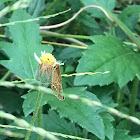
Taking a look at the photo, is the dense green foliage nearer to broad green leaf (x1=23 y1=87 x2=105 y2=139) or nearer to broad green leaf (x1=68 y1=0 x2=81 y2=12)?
broad green leaf (x1=23 y1=87 x2=105 y2=139)

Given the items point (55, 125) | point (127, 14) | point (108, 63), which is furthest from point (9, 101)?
point (127, 14)

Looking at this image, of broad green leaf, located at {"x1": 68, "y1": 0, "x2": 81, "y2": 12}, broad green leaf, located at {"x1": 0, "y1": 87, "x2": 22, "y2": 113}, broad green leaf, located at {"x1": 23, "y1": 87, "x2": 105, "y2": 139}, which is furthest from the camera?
broad green leaf, located at {"x1": 68, "y1": 0, "x2": 81, "y2": 12}

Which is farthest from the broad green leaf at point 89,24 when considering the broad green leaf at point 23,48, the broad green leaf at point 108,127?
the broad green leaf at point 108,127

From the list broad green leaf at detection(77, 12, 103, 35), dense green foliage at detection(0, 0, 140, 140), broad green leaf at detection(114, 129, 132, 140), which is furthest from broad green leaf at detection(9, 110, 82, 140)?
broad green leaf at detection(77, 12, 103, 35)

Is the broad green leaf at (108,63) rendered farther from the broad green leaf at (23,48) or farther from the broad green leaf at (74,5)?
the broad green leaf at (74,5)

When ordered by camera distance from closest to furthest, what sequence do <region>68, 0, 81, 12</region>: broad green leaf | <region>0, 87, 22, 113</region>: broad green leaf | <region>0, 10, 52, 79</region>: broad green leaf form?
<region>0, 10, 52, 79</region>: broad green leaf
<region>0, 87, 22, 113</region>: broad green leaf
<region>68, 0, 81, 12</region>: broad green leaf

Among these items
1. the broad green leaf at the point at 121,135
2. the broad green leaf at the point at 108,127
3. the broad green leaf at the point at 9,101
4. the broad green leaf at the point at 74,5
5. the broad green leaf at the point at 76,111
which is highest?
the broad green leaf at the point at 74,5
